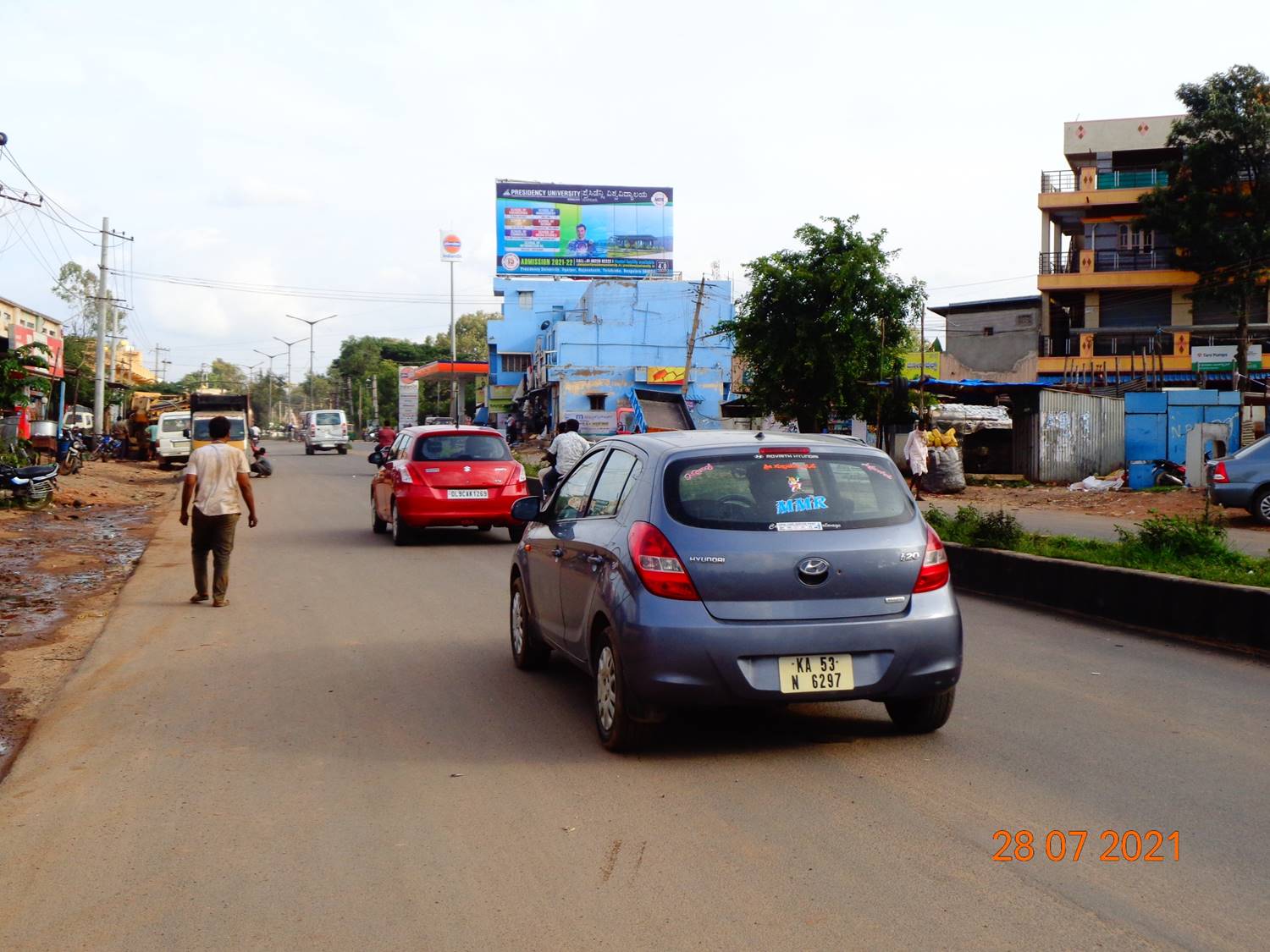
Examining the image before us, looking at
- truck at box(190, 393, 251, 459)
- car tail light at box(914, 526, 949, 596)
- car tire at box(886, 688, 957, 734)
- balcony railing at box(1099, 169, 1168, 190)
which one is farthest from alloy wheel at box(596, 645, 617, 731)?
balcony railing at box(1099, 169, 1168, 190)

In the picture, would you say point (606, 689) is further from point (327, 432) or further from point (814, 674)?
point (327, 432)

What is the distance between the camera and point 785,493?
5801 mm

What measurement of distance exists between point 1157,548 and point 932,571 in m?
5.73

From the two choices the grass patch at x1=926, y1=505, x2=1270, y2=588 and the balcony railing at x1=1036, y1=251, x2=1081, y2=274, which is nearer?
the grass patch at x1=926, y1=505, x2=1270, y2=588

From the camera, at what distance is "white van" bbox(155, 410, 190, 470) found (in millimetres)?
39344

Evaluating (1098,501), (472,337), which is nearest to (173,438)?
(1098,501)

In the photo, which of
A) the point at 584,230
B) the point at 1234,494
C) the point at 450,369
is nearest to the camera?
the point at 1234,494

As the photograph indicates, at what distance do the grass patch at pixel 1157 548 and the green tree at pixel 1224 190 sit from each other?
1401 inches

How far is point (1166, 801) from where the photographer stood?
16.2ft

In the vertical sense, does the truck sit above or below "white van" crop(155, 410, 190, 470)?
above

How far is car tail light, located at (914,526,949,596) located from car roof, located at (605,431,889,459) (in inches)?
20.4

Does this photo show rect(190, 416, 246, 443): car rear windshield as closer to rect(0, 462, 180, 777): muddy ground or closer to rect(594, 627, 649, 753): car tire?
rect(0, 462, 180, 777): muddy ground

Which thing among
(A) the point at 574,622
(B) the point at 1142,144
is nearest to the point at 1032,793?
(A) the point at 574,622

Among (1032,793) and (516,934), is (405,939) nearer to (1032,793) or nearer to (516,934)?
(516,934)
